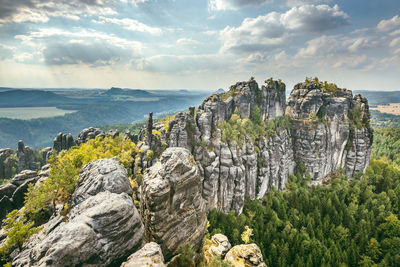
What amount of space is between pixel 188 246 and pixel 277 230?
128ft

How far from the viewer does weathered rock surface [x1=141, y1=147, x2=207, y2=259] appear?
16516mm

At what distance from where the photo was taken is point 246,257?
87.6ft

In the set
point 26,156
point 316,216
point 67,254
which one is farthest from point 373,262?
point 26,156

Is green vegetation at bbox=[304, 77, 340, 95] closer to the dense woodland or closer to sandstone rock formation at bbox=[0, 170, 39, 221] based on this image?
the dense woodland

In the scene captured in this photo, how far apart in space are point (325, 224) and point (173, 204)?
154 feet

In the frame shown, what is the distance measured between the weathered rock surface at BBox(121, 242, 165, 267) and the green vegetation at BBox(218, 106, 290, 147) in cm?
3795

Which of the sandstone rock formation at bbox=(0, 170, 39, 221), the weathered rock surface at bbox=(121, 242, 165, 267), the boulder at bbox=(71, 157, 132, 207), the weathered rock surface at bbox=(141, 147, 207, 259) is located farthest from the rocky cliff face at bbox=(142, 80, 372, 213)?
the weathered rock surface at bbox=(121, 242, 165, 267)

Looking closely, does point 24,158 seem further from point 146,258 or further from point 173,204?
point 146,258

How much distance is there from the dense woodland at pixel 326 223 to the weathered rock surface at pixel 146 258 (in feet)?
101

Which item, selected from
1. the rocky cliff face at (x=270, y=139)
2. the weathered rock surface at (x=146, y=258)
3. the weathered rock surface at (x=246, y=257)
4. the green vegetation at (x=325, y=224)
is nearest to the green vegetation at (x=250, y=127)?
the rocky cliff face at (x=270, y=139)

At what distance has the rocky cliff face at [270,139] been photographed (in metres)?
47.7

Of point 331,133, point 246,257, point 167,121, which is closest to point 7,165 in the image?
point 167,121

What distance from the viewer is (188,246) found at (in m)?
17.8

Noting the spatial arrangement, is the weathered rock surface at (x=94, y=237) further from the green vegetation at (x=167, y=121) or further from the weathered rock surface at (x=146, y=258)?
the green vegetation at (x=167, y=121)
